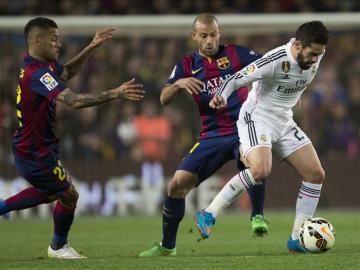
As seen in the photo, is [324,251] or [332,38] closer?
[324,251]

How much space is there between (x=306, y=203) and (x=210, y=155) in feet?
3.52

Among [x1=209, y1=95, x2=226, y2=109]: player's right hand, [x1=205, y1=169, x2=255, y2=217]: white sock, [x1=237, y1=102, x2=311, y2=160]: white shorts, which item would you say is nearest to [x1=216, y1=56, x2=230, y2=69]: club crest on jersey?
[x1=237, y1=102, x2=311, y2=160]: white shorts

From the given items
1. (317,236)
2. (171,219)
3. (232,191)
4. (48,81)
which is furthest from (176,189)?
(48,81)

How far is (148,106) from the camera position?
17.2 m

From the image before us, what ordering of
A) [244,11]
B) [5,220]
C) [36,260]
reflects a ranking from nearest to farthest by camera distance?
[36,260], [5,220], [244,11]

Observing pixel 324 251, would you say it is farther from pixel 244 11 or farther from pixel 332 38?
pixel 244 11

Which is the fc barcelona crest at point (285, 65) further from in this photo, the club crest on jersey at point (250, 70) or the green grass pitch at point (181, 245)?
the green grass pitch at point (181, 245)

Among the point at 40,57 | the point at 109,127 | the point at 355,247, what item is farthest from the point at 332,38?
the point at 40,57

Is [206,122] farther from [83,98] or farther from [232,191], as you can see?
[83,98]

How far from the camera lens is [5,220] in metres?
16.1

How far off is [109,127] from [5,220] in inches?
97.1

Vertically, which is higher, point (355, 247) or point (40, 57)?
point (40, 57)

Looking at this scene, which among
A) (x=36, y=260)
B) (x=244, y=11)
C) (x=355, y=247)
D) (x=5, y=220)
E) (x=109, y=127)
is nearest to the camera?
(x=36, y=260)

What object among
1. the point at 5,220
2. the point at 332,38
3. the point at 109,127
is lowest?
the point at 5,220
